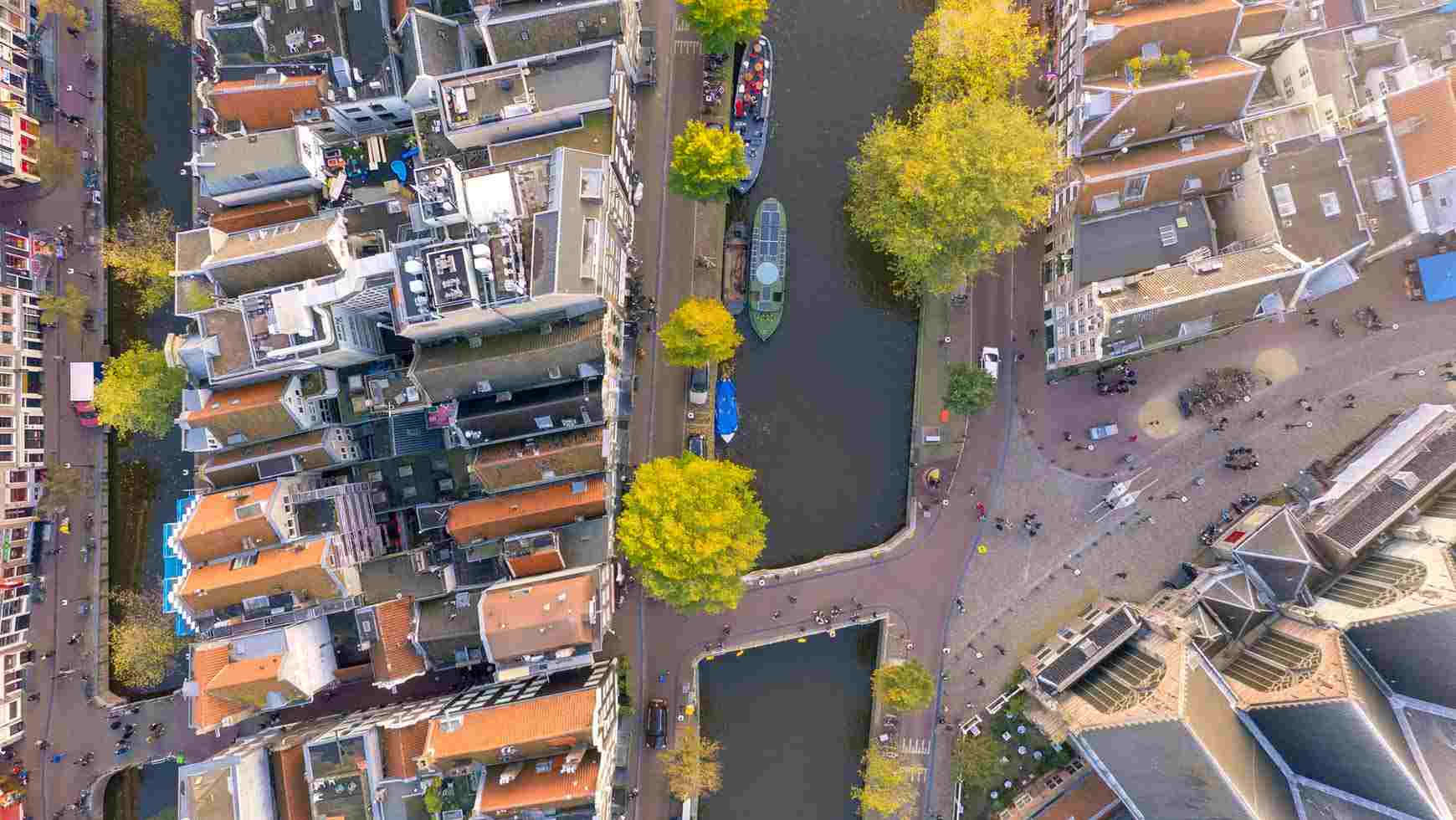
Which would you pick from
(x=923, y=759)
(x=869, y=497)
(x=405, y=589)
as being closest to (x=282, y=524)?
(x=405, y=589)

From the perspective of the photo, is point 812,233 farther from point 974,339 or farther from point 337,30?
point 337,30

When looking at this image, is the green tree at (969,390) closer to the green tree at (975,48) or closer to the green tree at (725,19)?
the green tree at (975,48)

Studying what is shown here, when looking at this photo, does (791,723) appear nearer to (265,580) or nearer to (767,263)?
(767,263)

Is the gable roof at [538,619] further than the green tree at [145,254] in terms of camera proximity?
No

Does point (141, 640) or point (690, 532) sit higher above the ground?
point (690, 532)

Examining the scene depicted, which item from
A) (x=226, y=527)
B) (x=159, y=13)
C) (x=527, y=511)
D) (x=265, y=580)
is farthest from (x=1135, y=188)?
(x=159, y=13)

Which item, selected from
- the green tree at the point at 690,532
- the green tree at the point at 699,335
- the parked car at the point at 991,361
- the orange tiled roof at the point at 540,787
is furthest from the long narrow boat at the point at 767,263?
the orange tiled roof at the point at 540,787
